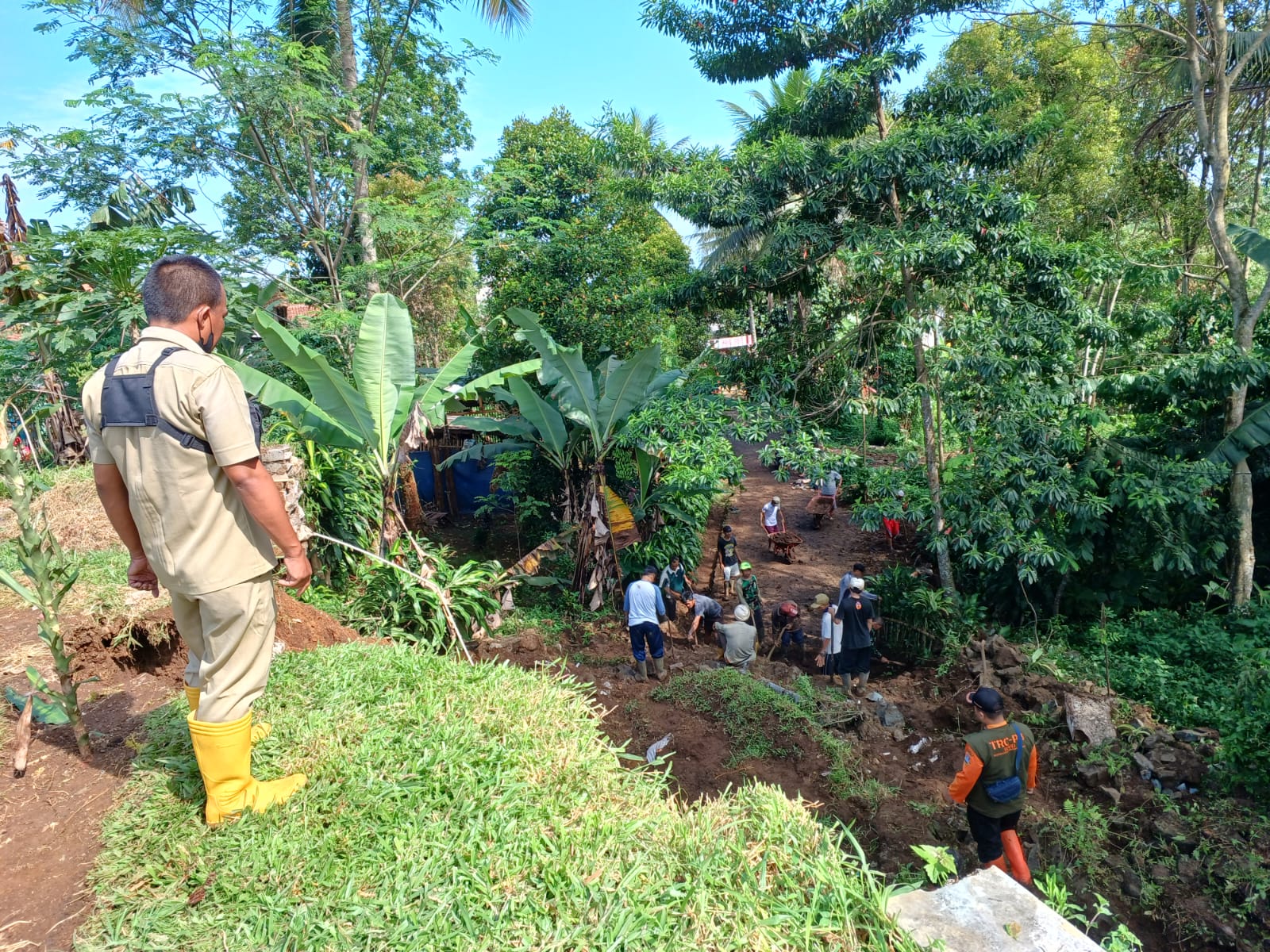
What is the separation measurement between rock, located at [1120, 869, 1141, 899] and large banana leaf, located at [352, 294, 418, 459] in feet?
21.4

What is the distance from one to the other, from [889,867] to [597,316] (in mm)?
8668

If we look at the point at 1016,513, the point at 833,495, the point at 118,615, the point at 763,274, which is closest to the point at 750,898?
the point at 118,615

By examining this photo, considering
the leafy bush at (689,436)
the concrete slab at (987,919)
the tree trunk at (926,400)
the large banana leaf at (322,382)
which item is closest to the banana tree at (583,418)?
the leafy bush at (689,436)

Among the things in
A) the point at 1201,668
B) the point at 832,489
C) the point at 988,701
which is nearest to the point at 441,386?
the point at 988,701

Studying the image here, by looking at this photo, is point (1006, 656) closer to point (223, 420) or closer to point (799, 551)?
point (799, 551)

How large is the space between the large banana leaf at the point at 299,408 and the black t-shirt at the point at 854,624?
5.26 meters

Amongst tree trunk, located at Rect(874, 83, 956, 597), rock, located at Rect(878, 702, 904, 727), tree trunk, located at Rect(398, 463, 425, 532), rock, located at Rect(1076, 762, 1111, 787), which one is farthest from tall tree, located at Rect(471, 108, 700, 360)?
rock, located at Rect(1076, 762, 1111, 787)

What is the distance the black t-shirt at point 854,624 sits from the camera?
24.2ft

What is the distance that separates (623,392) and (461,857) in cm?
666

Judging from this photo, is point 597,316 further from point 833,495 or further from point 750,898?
point 750,898

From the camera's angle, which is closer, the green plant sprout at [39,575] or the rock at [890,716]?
the green plant sprout at [39,575]

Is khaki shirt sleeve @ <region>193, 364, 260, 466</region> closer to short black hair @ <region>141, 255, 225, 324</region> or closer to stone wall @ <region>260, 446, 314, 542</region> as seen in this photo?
short black hair @ <region>141, 255, 225, 324</region>

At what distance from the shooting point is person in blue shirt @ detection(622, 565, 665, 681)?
7094 millimetres

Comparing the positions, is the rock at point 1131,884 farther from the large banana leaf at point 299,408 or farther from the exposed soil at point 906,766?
the large banana leaf at point 299,408
